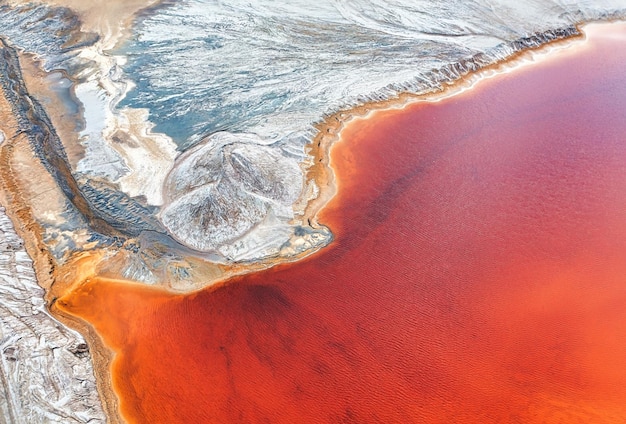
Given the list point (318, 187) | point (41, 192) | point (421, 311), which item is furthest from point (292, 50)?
point (421, 311)

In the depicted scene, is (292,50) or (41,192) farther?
(292,50)

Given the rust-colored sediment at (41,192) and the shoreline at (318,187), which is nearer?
the shoreline at (318,187)

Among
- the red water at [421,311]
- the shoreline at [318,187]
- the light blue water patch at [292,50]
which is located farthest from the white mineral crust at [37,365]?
the light blue water patch at [292,50]

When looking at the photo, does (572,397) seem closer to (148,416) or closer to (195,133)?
(148,416)

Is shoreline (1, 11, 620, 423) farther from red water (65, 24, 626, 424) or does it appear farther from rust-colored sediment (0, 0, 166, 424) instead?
red water (65, 24, 626, 424)

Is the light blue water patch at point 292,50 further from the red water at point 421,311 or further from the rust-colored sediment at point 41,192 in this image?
the red water at point 421,311

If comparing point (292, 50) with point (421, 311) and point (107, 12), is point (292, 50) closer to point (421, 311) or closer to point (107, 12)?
point (107, 12)

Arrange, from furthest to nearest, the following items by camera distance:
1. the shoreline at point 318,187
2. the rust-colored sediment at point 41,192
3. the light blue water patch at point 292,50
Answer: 1. the light blue water patch at point 292,50
2. the rust-colored sediment at point 41,192
3. the shoreline at point 318,187

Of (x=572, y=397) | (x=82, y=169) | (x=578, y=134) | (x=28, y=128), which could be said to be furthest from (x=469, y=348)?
(x=28, y=128)
